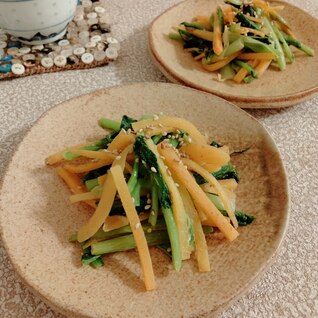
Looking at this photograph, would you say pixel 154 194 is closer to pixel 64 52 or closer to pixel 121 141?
pixel 121 141

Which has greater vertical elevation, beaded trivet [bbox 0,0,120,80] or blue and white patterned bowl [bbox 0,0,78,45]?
blue and white patterned bowl [bbox 0,0,78,45]

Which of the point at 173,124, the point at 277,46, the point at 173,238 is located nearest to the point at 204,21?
the point at 277,46

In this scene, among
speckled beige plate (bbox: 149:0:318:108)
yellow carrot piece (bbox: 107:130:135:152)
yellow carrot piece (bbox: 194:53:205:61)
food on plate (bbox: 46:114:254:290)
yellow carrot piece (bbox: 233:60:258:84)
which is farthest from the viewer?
yellow carrot piece (bbox: 194:53:205:61)

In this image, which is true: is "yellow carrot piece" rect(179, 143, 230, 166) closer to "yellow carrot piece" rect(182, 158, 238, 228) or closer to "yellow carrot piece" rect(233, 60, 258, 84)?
"yellow carrot piece" rect(182, 158, 238, 228)

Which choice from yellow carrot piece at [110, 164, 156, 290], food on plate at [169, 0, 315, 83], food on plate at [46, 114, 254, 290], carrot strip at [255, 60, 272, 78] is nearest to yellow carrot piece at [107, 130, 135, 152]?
food on plate at [46, 114, 254, 290]

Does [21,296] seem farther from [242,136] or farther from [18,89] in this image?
[18,89]

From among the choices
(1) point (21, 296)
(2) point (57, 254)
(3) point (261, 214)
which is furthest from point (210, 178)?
(1) point (21, 296)

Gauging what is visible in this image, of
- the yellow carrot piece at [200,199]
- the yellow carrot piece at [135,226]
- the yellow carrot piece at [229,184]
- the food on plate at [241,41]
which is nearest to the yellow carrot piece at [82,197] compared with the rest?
the yellow carrot piece at [135,226]
